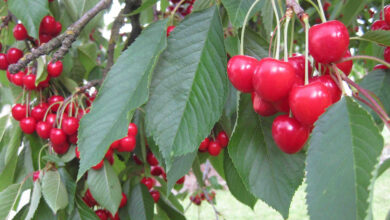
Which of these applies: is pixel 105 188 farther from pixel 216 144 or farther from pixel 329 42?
pixel 329 42

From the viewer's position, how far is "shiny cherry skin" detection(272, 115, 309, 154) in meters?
0.60

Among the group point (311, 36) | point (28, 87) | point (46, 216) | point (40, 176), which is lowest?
point (46, 216)

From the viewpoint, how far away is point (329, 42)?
→ 0.56 meters

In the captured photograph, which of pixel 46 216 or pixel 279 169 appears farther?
pixel 46 216

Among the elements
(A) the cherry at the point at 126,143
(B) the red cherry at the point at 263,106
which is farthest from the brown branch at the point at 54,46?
(B) the red cherry at the point at 263,106

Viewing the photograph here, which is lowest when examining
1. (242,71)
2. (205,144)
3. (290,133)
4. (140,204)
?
(140,204)

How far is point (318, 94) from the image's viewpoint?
0.54m

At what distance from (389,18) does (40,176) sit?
1207 mm

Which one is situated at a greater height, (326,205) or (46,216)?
(326,205)

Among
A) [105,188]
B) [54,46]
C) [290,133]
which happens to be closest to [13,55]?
[54,46]

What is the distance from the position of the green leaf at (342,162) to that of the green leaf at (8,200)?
1.11m

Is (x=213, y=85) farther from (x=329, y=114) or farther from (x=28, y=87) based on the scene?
(x=28, y=87)

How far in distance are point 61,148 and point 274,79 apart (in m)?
1.01

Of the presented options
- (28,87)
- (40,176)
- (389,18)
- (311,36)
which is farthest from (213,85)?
(28,87)
